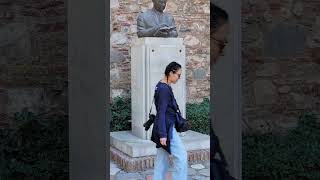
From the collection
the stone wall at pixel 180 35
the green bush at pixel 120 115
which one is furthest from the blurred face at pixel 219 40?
the stone wall at pixel 180 35

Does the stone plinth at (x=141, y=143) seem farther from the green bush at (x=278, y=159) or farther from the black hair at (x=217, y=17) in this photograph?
the black hair at (x=217, y=17)

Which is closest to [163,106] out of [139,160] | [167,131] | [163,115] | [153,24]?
[163,115]

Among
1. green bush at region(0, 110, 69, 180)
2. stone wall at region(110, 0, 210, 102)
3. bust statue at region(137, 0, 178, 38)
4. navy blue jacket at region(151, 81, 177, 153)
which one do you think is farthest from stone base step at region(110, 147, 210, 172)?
green bush at region(0, 110, 69, 180)

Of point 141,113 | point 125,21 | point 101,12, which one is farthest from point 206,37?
point 101,12

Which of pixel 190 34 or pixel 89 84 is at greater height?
pixel 190 34

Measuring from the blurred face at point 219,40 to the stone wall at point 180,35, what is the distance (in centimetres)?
472

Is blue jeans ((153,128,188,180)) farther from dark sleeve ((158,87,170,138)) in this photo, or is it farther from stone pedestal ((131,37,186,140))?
stone pedestal ((131,37,186,140))

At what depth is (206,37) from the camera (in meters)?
8.48

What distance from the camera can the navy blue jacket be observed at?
4.08 meters

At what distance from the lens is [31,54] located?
9.32ft

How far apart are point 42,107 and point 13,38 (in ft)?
1.57

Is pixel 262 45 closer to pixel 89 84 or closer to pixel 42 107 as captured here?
pixel 89 84

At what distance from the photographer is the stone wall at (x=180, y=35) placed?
7.86 m

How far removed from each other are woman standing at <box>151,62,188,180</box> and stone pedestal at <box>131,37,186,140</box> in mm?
1807
